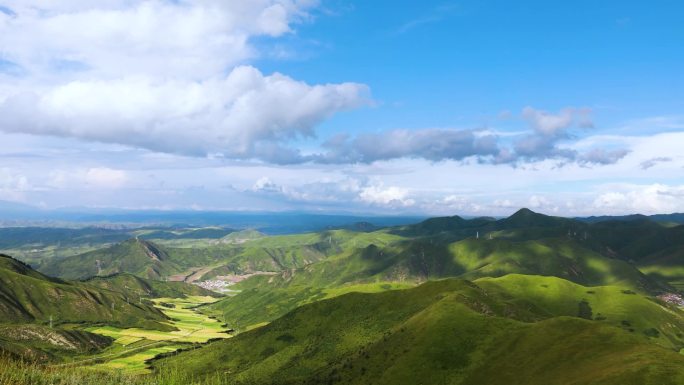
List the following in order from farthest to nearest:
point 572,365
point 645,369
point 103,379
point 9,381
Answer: point 572,365
point 645,369
point 103,379
point 9,381

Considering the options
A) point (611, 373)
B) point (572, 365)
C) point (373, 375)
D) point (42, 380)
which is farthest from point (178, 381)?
point (373, 375)

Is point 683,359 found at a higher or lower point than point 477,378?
higher

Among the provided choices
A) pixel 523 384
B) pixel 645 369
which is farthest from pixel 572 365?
pixel 645 369

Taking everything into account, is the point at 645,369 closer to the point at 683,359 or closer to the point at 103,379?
the point at 683,359

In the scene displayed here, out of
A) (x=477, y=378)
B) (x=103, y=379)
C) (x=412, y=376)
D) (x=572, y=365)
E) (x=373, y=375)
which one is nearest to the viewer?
(x=103, y=379)

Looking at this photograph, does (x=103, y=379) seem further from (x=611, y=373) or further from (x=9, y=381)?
(x=611, y=373)

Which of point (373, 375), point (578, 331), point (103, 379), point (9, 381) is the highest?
point (9, 381)

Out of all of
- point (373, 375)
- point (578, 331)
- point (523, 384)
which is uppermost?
point (578, 331)

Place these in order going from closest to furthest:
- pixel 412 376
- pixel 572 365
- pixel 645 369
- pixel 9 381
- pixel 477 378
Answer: pixel 9 381, pixel 645 369, pixel 572 365, pixel 477 378, pixel 412 376

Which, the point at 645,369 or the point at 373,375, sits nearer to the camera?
the point at 645,369
